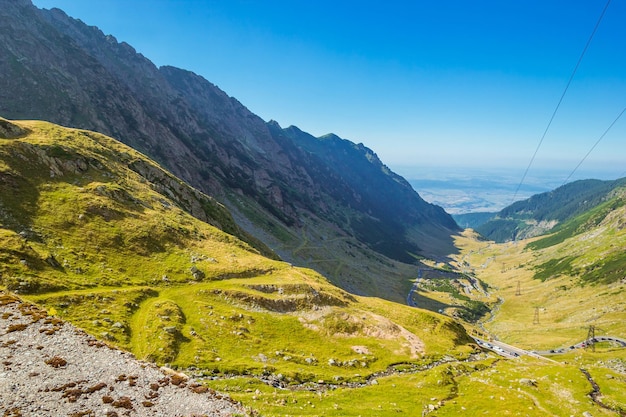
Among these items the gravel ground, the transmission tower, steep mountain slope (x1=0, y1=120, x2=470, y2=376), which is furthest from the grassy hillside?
the transmission tower

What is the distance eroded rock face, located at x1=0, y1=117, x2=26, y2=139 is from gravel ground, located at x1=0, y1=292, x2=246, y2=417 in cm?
6891

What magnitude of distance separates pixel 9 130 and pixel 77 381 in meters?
88.7

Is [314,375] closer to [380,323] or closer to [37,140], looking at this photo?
[380,323]

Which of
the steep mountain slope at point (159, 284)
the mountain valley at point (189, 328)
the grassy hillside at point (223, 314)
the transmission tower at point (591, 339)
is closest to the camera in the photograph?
the mountain valley at point (189, 328)

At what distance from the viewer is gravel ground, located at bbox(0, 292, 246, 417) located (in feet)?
88.0

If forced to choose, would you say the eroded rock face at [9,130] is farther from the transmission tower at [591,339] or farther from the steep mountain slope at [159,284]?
the transmission tower at [591,339]

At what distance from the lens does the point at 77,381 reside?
29859mm

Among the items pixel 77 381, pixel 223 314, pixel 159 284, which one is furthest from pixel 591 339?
pixel 77 381

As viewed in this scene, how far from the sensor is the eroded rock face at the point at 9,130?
84.6m

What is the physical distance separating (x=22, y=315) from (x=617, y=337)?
7953 inches

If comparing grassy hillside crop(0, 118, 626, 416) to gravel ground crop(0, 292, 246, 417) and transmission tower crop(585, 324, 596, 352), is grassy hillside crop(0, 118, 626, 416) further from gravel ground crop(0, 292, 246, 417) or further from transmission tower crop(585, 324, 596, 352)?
transmission tower crop(585, 324, 596, 352)

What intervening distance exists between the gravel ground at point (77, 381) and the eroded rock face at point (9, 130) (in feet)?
226

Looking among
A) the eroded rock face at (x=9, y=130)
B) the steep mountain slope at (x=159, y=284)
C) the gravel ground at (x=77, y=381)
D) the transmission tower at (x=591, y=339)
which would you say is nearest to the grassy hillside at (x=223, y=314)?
the steep mountain slope at (x=159, y=284)

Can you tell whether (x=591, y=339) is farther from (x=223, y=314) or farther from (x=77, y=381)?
(x=77, y=381)
